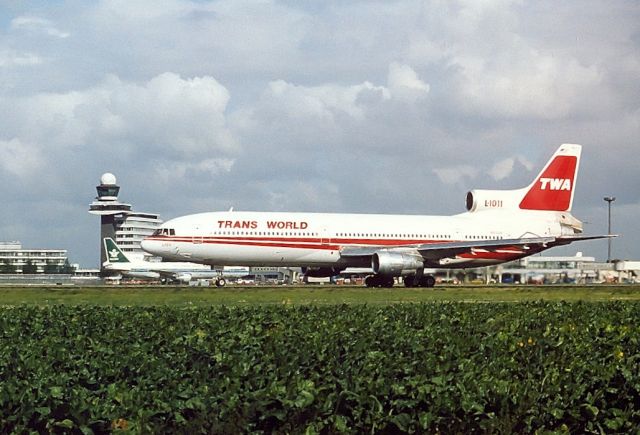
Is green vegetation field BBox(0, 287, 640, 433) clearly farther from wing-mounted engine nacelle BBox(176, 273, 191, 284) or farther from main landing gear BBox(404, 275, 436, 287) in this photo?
wing-mounted engine nacelle BBox(176, 273, 191, 284)

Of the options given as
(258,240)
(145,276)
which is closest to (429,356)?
(258,240)

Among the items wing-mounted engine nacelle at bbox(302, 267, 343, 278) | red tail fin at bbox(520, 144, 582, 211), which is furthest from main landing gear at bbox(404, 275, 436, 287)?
red tail fin at bbox(520, 144, 582, 211)

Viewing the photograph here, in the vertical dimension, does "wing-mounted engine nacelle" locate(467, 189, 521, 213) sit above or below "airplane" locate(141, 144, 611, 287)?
above

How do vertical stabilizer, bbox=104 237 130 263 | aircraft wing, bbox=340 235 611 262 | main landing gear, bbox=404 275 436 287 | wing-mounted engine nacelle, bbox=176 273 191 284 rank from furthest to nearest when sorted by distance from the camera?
vertical stabilizer, bbox=104 237 130 263
wing-mounted engine nacelle, bbox=176 273 191 284
main landing gear, bbox=404 275 436 287
aircraft wing, bbox=340 235 611 262

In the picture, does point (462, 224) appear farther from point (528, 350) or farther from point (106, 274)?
point (106, 274)

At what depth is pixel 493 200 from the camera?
71.4 metres

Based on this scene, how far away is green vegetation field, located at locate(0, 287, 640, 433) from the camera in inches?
402

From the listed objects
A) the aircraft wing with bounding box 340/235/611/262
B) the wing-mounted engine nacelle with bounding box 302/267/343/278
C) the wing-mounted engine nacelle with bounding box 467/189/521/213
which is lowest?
the wing-mounted engine nacelle with bounding box 302/267/343/278

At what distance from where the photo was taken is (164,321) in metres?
15.9

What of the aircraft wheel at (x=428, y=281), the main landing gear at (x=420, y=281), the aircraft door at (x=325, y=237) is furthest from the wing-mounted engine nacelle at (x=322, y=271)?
the aircraft wheel at (x=428, y=281)

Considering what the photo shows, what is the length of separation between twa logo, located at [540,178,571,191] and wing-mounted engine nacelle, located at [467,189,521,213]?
90.2 inches

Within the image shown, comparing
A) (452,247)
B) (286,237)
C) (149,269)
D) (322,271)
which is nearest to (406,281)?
(452,247)

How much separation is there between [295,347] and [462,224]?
187 feet

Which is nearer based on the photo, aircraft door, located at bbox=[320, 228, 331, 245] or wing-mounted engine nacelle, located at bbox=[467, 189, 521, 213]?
aircraft door, located at bbox=[320, 228, 331, 245]
